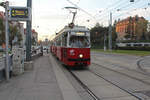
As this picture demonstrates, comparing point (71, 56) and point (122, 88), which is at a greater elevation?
point (71, 56)

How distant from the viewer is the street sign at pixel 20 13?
926 centimetres

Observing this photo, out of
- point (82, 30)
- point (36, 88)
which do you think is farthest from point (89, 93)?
point (82, 30)

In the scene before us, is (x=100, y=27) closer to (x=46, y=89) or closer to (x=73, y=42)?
(x=73, y=42)

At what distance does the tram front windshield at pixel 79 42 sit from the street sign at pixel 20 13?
365cm

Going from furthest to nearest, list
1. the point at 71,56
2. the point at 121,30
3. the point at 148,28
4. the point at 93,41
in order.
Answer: the point at 121,30
the point at 148,28
the point at 93,41
the point at 71,56

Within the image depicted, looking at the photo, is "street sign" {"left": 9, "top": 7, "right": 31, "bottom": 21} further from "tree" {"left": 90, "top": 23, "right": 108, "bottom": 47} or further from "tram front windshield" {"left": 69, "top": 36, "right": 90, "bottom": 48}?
"tree" {"left": 90, "top": 23, "right": 108, "bottom": 47}

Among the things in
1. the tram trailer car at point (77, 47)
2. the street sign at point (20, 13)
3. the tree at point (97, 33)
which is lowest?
the tram trailer car at point (77, 47)

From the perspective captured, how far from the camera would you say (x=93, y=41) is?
3103 inches

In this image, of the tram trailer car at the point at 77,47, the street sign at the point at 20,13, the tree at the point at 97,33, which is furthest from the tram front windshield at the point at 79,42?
the tree at the point at 97,33

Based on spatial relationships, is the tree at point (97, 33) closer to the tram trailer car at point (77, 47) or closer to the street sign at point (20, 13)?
the tram trailer car at point (77, 47)

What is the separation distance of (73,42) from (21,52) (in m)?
3.72

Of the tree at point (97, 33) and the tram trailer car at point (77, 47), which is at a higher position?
the tree at point (97, 33)

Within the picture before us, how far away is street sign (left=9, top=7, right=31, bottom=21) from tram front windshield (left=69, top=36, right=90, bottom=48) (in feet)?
12.0

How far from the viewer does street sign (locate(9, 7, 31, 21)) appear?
9.26 metres
